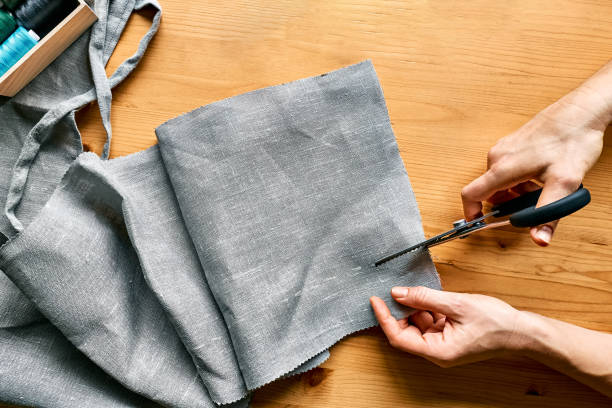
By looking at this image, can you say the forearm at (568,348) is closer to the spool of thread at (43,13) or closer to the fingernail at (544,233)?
the fingernail at (544,233)

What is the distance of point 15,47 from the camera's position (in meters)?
0.70

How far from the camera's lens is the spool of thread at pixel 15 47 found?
694 mm

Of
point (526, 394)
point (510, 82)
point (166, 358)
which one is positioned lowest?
point (526, 394)

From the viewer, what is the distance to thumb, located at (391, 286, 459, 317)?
2.16 feet

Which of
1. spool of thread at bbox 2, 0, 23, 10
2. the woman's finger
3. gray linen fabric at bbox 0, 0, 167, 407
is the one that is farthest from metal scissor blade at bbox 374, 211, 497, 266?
spool of thread at bbox 2, 0, 23, 10

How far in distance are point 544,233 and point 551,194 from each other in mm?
58

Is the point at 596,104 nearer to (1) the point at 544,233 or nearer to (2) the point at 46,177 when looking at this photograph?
(1) the point at 544,233

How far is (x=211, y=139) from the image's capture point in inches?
26.2

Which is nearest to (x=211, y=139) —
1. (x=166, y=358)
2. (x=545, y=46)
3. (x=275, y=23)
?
(x=275, y=23)

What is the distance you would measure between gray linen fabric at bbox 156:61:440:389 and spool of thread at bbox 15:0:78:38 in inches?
10.2

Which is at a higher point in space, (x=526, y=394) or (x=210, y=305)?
(x=210, y=305)

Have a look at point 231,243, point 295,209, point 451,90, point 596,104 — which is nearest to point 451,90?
point 451,90

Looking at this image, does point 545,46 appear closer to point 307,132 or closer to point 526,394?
point 307,132

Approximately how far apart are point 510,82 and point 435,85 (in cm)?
12
